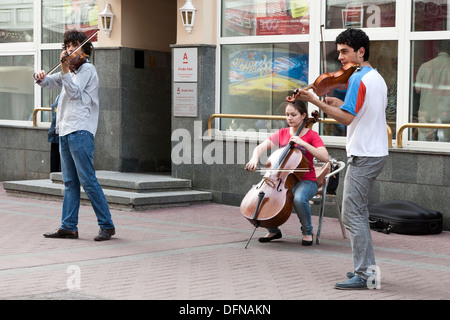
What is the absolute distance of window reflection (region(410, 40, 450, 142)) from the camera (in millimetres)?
10008

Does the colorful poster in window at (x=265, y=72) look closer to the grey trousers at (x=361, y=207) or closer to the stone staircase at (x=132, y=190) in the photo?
the stone staircase at (x=132, y=190)

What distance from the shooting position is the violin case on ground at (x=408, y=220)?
9195mm

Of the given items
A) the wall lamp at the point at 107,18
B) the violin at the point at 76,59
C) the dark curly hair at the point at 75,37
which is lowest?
the violin at the point at 76,59

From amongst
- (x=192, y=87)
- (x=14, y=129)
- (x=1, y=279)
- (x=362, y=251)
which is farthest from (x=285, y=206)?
(x=14, y=129)

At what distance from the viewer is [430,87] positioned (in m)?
10.1

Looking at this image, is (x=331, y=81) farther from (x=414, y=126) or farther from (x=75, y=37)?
(x=414, y=126)

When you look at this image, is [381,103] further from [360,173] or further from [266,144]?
[266,144]

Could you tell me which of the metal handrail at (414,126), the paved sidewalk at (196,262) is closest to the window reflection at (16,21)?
the paved sidewalk at (196,262)

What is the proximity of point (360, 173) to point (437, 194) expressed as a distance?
3.82 meters

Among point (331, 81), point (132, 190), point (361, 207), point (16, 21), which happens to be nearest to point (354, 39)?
point (331, 81)

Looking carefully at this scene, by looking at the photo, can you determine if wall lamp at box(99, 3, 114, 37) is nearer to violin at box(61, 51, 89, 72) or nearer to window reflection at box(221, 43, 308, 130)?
window reflection at box(221, 43, 308, 130)

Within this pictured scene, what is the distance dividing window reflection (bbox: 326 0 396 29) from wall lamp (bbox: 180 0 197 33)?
6.39ft

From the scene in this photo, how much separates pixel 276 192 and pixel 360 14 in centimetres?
383

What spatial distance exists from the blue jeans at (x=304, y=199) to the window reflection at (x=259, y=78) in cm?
322
